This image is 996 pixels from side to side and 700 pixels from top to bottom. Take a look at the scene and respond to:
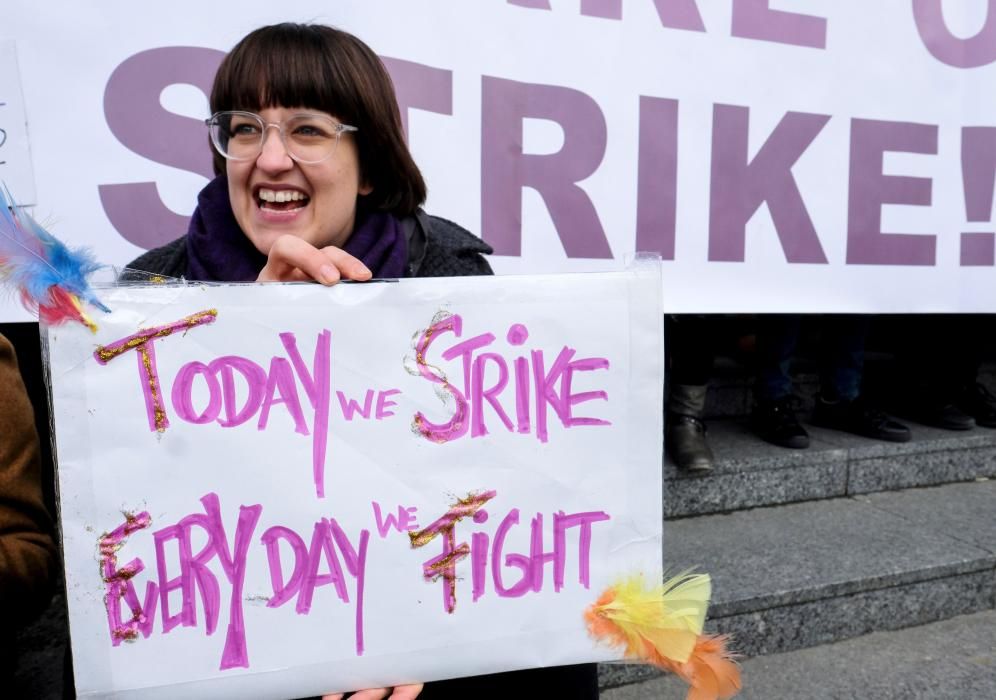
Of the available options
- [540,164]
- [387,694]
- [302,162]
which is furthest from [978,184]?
[387,694]

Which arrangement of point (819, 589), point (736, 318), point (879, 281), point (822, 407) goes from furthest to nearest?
point (736, 318), point (822, 407), point (879, 281), point (819, 589)

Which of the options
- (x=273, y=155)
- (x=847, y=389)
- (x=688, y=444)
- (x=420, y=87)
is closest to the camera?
(x=273, y=155)

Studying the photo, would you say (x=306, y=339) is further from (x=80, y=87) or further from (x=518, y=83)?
(x=518, y=83)

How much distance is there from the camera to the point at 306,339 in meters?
0.64

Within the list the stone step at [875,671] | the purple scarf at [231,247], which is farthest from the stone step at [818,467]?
the purple scarf at [231,247]

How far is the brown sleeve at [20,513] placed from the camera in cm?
79

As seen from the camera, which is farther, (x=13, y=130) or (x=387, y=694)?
(x=13, y=130)

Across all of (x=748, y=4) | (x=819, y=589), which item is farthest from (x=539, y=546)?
(x=748, y=4)

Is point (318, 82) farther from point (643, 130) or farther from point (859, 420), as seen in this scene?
point (859, 420)

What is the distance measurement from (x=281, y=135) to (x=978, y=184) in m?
2.23

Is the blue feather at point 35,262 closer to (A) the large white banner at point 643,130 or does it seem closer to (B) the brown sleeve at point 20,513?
(B) the brown sleeve at point 20,513

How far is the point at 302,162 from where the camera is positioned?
0.78m

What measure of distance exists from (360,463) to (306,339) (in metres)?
0.13

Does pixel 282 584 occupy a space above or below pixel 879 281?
below
